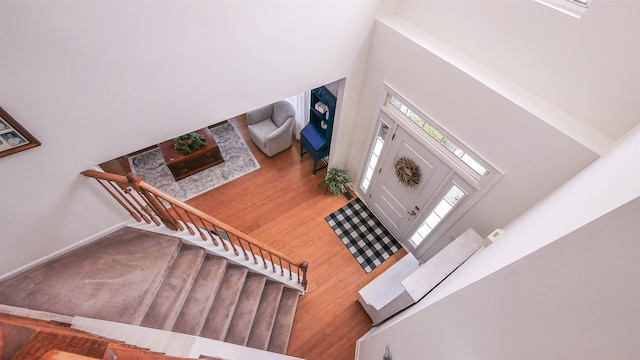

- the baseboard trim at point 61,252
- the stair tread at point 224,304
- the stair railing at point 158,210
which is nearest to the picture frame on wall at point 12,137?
the stair railing at point 158,210

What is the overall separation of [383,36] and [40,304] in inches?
159

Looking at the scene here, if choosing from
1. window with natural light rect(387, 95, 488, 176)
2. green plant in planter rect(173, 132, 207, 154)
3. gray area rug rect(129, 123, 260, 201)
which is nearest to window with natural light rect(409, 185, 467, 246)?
window with natural light rect(387, 95, 488, 176)

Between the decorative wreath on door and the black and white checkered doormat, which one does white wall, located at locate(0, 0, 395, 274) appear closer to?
the decorative wreath on door

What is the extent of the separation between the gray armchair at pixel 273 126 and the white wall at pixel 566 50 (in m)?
3.07

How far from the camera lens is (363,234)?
13.7 feet

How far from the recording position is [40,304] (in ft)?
7.18

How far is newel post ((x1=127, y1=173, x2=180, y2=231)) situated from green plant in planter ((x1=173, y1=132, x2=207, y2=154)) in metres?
2.26

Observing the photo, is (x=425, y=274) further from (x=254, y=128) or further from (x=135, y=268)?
(x=254, y=128)

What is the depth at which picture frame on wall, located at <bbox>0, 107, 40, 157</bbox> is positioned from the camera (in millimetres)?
1604

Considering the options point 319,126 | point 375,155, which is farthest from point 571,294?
point 319,126

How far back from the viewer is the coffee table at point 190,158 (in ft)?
14.8

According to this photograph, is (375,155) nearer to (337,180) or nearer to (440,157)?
(337,180)

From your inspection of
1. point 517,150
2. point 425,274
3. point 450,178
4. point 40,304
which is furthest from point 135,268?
point 517,150

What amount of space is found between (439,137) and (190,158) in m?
3.95
